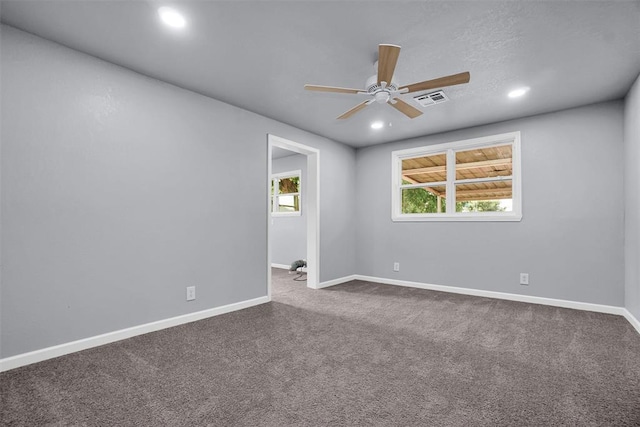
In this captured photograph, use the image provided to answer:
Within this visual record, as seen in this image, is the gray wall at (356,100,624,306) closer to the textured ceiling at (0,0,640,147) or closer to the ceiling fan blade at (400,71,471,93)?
the textured ceiling at (0,0,640,147)

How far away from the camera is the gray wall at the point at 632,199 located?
2.95m

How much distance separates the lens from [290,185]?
7.02 m

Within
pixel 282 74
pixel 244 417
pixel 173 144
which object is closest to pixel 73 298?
pixel 173 144

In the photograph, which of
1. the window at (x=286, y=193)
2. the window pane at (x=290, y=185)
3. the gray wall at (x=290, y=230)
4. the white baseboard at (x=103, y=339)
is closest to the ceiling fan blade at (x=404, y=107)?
the white baseboard at (x=103, y=339)

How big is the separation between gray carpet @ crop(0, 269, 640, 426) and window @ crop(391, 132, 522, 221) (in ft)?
5.38

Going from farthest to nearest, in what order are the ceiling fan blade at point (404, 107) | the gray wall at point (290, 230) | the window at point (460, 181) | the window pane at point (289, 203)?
the window pane at point (289, 203) < the gray wall at point (290, 230) < the window at point (460, 181) < the ceiling fan blade at point (404, 107)

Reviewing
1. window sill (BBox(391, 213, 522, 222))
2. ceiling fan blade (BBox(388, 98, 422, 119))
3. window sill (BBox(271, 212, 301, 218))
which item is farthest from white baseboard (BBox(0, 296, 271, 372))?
window sill (BBox(271, 212, 301, 218))

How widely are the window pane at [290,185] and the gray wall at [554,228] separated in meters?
2.96

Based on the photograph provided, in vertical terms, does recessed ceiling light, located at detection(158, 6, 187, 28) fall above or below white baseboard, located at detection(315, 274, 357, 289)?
above

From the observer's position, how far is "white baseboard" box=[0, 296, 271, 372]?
7.27ft

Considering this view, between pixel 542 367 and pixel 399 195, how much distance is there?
3.36 meters

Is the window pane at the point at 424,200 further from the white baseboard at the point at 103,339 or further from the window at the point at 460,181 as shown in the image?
the white baseboard at the point at 103,339

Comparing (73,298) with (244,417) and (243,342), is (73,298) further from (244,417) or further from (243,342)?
(244,417)

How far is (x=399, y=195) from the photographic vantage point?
207 inches
